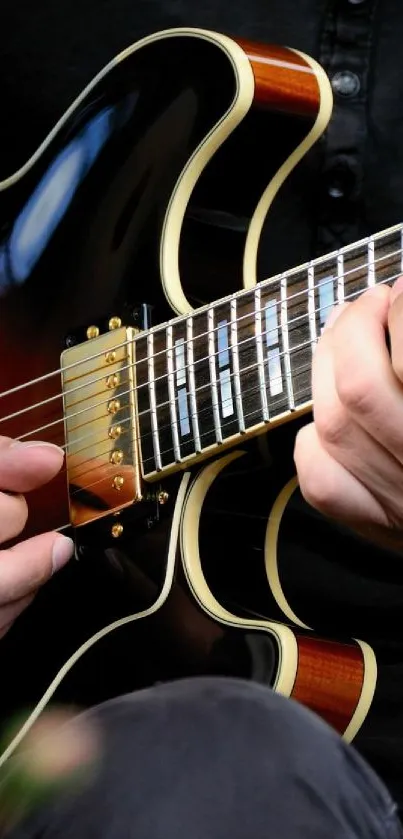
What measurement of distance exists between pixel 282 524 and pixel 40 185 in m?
0.33

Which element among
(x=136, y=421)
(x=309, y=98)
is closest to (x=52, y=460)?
(x=136, y=421)

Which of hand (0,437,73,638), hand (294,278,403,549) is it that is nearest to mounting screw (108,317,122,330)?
hand (0,437,73,638)

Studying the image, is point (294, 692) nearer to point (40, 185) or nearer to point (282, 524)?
point (282, 524)

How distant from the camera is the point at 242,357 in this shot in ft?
2.28

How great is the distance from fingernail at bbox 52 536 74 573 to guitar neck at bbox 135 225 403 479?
80 millimetres

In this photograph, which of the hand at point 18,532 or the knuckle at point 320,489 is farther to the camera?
the hand at point 18,532

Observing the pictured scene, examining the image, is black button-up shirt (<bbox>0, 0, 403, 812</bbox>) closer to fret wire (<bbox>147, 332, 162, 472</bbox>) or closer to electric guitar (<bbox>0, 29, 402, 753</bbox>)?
electric guitar (<bbox>0, 29, 402, 753</bbox>)

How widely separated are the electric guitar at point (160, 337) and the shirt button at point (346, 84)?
6 centimetres

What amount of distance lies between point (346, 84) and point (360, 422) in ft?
1.29

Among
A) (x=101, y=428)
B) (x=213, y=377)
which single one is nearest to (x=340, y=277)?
(x=213, y=377)

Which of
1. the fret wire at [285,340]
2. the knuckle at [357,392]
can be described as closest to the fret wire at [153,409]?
the fret wire at [285,340]

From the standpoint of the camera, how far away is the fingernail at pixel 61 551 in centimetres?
75

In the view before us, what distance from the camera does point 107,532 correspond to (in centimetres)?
76

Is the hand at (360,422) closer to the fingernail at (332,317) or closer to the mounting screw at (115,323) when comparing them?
the fingernail at (332,317)
